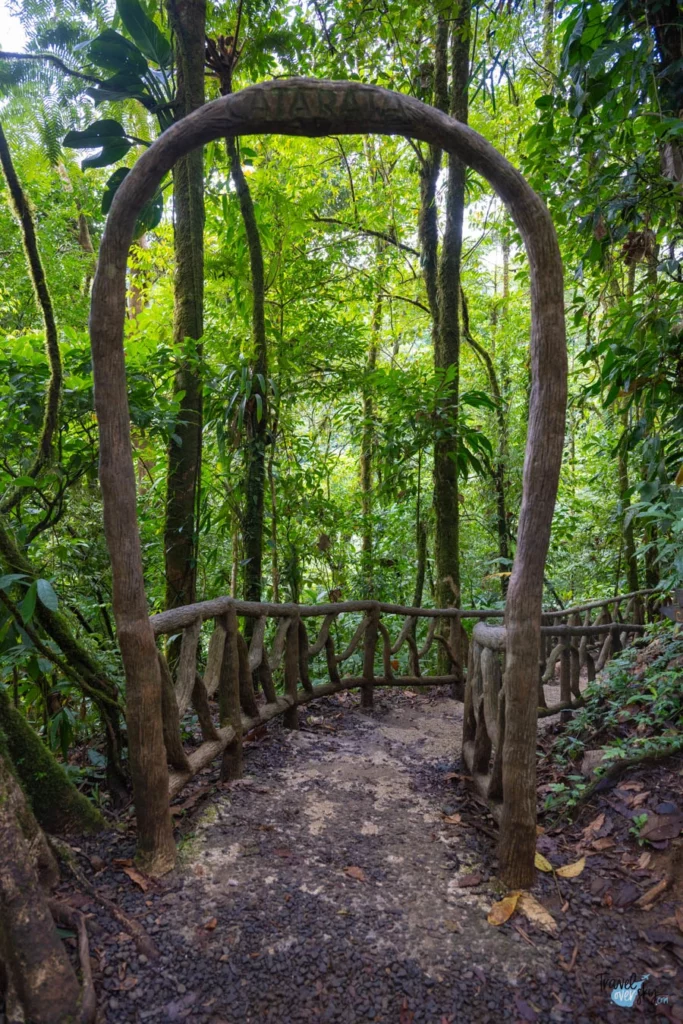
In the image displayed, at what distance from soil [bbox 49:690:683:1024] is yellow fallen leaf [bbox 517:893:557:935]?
24mm

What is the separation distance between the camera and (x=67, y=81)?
3635 millimetres

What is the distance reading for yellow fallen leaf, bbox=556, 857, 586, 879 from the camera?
246 cm

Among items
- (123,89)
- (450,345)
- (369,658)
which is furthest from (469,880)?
(450,345)

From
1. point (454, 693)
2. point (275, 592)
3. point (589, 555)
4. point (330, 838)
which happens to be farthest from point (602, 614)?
point (330, 838)

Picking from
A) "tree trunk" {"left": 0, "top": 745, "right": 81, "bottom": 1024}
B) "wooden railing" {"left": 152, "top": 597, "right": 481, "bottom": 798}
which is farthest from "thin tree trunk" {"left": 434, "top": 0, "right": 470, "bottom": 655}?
"tree trunk" {"left": 0, "top": 745, "right": 81, "bottom": 1024}

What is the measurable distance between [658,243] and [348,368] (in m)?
3.50

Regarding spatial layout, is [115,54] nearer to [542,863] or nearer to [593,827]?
[542,863]

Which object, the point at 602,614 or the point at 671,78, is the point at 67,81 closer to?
the point at 671,78

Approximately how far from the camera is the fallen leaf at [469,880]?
7.93 ft

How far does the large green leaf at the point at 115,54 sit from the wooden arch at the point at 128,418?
1.73 metres

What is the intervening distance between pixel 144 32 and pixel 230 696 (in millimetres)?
3608

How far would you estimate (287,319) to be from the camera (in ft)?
20.3

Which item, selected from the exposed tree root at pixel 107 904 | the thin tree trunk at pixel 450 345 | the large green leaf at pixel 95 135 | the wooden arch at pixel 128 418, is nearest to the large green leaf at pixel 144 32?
the large green leaf at pixel 95 135

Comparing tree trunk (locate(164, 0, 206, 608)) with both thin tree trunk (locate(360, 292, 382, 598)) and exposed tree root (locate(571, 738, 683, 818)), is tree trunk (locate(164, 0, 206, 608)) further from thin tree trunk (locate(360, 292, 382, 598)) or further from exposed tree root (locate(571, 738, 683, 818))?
thin tree trunk (locate(360, 292, 382, 598))
